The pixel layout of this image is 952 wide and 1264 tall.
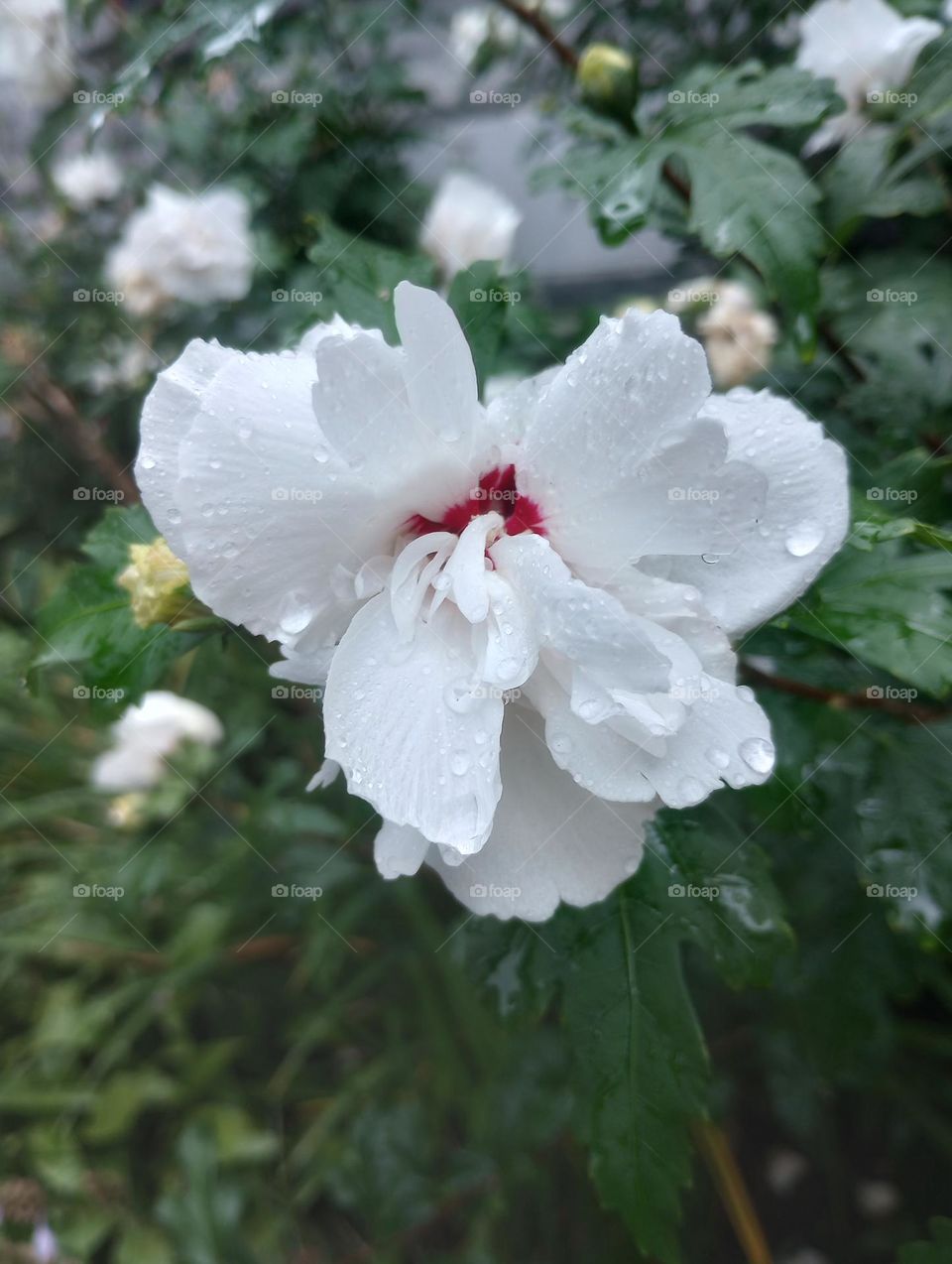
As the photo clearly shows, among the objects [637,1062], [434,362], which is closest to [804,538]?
[434,362]

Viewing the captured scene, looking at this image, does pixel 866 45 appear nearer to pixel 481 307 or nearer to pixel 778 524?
pixel 481 307

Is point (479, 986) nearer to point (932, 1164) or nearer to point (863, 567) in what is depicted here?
point (863, 567)

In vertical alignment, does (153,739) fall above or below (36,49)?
below

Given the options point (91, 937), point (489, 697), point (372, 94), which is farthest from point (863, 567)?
point (91, 937)

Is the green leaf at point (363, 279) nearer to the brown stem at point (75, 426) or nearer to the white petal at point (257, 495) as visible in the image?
the white petal at point (257, 495)

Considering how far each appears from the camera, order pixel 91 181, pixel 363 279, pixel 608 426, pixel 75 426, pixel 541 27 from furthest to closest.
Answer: pixel 91 181 → pixel 75 426 → pixel 541 27 → pixel 363 279 → pixel 608 426

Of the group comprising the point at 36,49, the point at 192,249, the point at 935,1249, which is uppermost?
the point at 36,49

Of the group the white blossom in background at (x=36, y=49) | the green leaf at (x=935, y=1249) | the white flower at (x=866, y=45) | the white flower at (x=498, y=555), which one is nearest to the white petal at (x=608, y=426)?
the white flower at (x=498, y=555)
